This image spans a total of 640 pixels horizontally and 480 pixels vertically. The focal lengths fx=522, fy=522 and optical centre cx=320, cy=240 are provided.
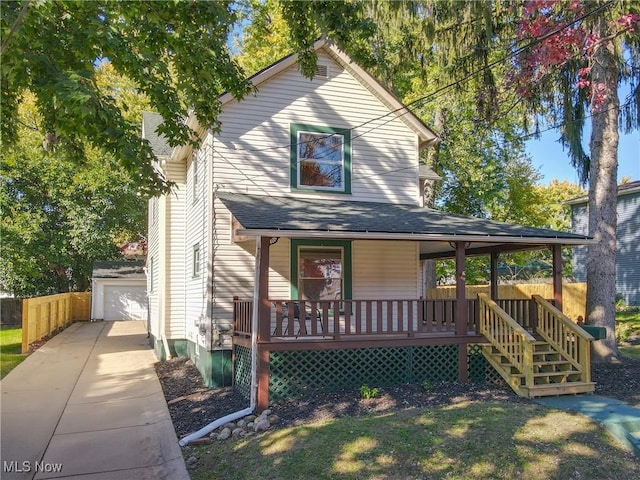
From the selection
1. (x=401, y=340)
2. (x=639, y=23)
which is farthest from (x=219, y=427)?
(x=639, y=23)

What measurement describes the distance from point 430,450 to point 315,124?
7509mm

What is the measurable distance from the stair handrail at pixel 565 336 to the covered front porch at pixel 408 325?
18 mm

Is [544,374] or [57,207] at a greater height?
[57,207]

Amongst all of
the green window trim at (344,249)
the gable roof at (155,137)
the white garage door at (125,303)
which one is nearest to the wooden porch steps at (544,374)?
the green window trim at (344,249)

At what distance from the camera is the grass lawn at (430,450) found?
17.5ft

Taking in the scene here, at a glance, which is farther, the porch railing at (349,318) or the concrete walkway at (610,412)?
the porch railing at (349,318)

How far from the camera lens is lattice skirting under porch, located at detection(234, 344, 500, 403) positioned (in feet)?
28.7

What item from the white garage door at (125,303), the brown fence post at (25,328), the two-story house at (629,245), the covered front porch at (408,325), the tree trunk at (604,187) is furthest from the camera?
the white garage door at (125,303)

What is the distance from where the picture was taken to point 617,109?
11836 millimetres

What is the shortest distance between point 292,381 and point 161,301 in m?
6.37

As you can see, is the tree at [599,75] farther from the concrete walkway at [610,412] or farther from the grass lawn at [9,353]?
the grass lawn at [9,353]

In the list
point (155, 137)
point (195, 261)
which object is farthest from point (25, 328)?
point (195, 261)

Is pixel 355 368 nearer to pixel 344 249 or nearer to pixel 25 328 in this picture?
pixel 344 249

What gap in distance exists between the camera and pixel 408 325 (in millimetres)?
9477
